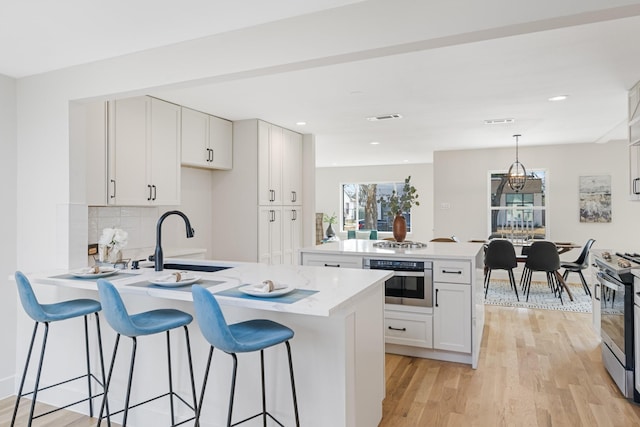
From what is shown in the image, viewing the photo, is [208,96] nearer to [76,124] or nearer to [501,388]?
[76,124]

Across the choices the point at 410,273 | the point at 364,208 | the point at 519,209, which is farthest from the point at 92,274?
the point at 364,208

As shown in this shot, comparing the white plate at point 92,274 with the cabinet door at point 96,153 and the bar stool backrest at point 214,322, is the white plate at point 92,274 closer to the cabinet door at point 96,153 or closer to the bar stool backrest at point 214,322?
the cabinet door at point 96,153

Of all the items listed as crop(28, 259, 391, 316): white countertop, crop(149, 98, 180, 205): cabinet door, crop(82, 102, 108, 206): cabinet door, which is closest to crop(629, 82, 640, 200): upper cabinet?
crop(28, 259, 391, 316): white countertop

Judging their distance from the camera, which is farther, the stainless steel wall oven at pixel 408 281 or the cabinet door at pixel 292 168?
the cabinet door at pixel 292 168

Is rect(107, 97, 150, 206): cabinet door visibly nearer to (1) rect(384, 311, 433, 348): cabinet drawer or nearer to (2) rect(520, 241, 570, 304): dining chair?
(1) rect(384, 311, 433, 348): cabinet drawer

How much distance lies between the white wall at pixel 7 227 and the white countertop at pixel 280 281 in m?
0.66

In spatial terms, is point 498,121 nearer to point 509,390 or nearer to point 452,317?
point 452,317

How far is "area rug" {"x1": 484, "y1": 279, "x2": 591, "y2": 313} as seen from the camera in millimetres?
5582

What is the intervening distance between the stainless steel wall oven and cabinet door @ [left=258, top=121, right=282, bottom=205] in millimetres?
2023

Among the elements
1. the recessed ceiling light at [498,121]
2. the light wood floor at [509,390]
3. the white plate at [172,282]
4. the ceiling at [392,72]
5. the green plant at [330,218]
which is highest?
the recessed ceiling light at [498,121]

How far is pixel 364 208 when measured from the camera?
460 inches

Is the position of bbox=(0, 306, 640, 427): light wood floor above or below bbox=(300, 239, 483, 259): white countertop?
below

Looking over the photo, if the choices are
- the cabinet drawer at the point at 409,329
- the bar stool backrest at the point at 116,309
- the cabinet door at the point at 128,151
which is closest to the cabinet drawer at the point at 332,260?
the cabinet drawer at the point at 409,329

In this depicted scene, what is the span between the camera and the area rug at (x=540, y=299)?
558 cm
